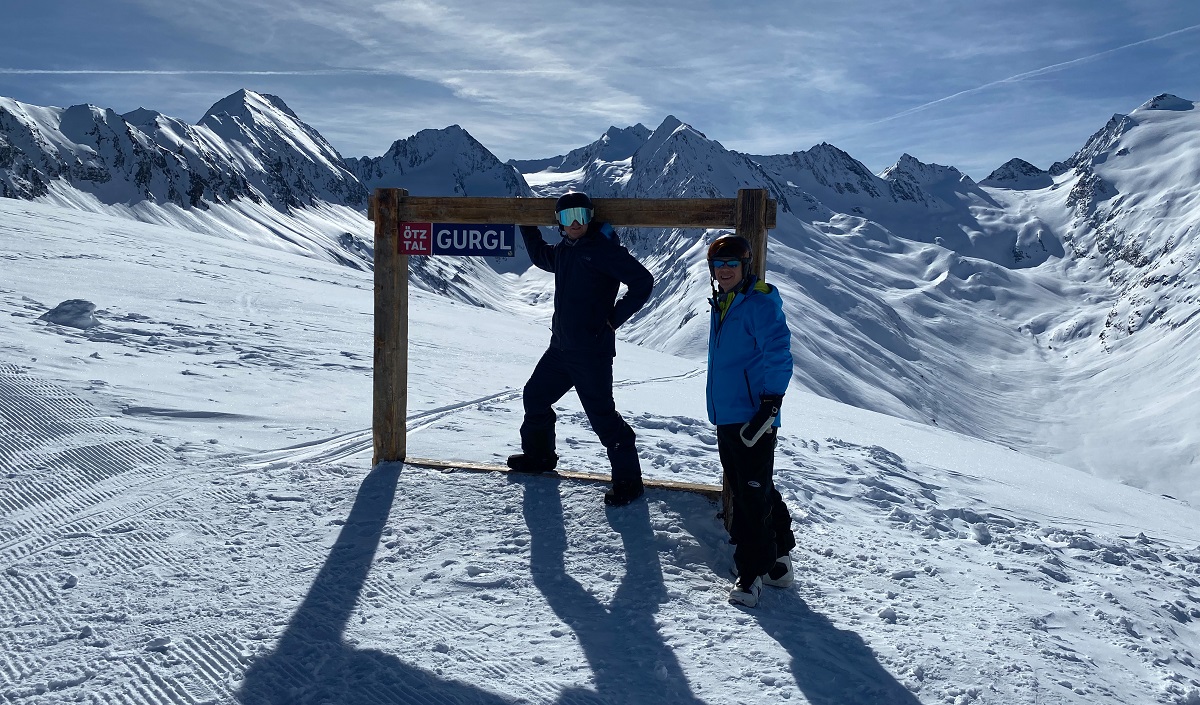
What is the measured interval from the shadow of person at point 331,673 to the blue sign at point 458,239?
2671mm

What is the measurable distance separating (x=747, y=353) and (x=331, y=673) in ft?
8.60

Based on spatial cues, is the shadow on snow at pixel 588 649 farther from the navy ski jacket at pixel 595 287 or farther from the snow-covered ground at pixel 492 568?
the navy ski jacket at pixel 595 287

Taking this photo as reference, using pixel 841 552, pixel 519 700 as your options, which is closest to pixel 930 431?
pixel 841 552

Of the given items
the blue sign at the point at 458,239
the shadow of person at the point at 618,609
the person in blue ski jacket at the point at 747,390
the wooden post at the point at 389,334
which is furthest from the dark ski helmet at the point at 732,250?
the wooden post at the point at 389,334

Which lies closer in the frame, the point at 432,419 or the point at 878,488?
the point at 878,488

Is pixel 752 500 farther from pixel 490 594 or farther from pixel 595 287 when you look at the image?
pixel 595 287

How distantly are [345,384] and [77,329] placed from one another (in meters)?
3.58

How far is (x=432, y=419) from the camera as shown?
8.04 meters

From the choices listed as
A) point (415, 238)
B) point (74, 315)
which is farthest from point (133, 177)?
point (415, 238)

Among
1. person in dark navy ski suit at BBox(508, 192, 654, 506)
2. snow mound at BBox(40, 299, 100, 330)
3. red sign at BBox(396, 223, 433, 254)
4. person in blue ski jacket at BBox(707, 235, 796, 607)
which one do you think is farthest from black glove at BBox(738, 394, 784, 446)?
snow mound at BBox(40, 299, 100, 330)

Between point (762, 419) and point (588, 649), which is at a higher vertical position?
point (762, 419)

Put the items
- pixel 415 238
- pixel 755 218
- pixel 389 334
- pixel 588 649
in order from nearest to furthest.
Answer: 1. pixel 588 649
2. pixel 755 218
3. pixel 415 238
4. pixel 389 334

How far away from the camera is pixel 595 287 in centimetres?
532

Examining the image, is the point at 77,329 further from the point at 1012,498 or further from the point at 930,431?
the point at 930,431
